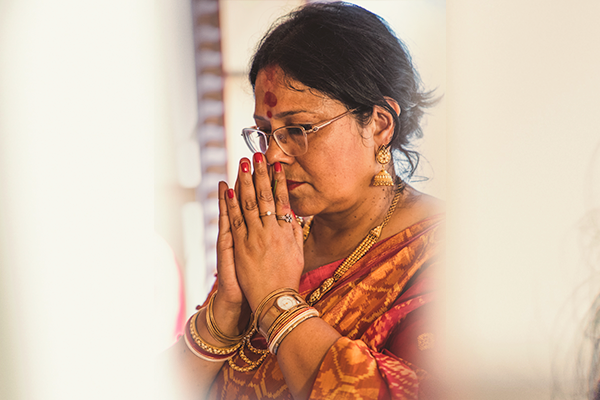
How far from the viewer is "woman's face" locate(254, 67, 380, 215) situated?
77 centimetres

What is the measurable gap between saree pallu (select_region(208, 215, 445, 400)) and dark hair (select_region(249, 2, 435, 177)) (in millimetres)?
198

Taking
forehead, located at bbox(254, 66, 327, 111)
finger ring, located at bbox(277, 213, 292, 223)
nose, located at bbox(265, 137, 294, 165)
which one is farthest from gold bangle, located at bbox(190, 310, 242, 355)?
forehead, located at bbox(254, 66, 327, 111)

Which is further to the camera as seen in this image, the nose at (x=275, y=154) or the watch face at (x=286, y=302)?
the nose at (x=275, y=154)

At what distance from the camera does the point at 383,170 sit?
2.74ft

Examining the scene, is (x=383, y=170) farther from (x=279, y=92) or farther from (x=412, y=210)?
(x=279, y=92)

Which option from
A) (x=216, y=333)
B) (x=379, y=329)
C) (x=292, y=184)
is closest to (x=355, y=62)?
(x=292, y=184)

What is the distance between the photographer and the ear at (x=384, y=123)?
800 mm

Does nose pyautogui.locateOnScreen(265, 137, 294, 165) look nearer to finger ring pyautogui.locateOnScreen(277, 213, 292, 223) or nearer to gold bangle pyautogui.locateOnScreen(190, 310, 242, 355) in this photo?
finger ring pyautogui.locateOnScreen(277, 213, 292, 223)

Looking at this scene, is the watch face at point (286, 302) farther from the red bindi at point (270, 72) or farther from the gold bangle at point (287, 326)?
the red bindi at point (270, 72)

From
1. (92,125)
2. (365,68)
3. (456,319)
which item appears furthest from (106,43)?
(456,319)

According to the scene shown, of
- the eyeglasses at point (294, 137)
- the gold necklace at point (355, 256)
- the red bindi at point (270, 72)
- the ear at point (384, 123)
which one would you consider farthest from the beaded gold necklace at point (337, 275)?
the red bindi at point (270, 72)

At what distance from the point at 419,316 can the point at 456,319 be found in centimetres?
10

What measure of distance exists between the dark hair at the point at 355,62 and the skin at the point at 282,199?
0.02 m

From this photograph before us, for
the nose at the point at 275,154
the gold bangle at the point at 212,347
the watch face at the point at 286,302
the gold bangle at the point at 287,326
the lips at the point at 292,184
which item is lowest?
the gold bangle at the point at 212,347
